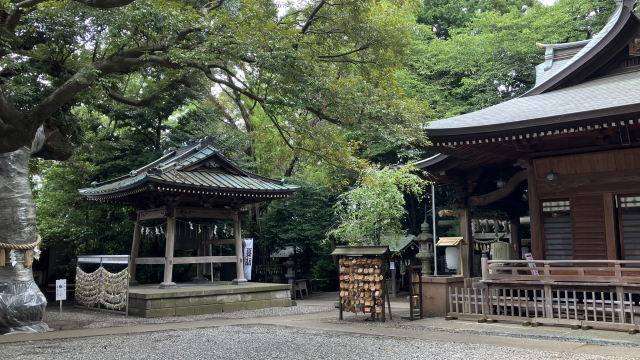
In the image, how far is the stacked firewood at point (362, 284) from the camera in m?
10.2

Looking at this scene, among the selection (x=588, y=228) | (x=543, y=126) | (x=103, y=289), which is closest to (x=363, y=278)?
(x=543, y=126)

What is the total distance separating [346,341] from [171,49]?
6.61 metres

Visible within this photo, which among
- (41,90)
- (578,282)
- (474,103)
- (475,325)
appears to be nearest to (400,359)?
(475,325)

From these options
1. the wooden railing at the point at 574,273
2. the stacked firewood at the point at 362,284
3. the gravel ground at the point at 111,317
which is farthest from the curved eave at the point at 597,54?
the gravel ground at the point at 111,317

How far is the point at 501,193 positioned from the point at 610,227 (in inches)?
124

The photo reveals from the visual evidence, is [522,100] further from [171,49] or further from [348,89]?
[171,49]

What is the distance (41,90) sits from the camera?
10453 millimetres

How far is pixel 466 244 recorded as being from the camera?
1253 cm

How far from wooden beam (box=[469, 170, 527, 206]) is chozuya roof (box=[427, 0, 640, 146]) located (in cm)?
205

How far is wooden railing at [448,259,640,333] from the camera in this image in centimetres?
870

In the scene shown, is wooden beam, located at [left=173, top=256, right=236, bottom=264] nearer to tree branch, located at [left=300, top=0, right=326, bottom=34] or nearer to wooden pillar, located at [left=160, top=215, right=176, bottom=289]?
A: wooden pillar, located at [left=160, top=215, right=176, bottom=289]

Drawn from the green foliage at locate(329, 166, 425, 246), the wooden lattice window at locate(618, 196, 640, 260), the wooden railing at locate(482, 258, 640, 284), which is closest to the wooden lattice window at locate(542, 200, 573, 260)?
the wooden railing at locate(482, 258, 640, 284)

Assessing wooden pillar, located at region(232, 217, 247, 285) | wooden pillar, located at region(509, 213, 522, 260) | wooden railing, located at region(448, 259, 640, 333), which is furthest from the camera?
wooden pillar, located at region(509, 213, 522, 260)

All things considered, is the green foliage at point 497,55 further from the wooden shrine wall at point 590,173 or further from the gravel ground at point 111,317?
the gravel ground at point 111,317
